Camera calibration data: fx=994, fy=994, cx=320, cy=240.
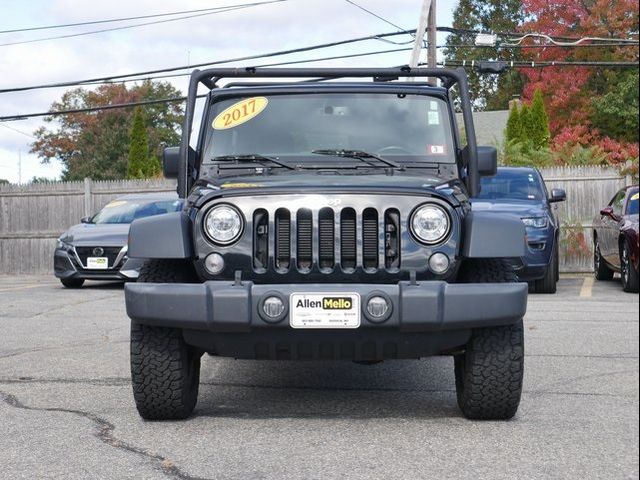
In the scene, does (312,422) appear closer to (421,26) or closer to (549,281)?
(549,281)

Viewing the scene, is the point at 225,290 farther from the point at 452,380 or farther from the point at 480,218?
the point at 452,380

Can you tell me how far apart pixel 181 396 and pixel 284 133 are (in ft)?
6.11

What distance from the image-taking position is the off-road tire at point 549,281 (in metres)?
13.9

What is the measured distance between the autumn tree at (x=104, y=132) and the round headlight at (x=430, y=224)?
5793cm

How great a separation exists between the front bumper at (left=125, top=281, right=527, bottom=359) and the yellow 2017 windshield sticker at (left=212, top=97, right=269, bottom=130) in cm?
168

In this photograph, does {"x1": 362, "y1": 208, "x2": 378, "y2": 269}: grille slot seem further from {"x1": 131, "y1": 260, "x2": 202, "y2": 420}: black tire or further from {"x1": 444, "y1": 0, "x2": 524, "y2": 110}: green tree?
{"x1": 444, "y1": 0, "x2": 524, "y2": 110}: green tree

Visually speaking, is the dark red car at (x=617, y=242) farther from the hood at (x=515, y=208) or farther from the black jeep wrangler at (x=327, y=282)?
the black jeep wrangler at (x=327, y=282)

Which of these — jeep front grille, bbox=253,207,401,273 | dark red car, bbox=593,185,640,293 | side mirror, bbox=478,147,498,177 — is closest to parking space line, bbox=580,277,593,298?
dark red car, bbox=593,185,640,293

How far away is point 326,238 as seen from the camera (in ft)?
16.7

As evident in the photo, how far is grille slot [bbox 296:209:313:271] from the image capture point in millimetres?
5070

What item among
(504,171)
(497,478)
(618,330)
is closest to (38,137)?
(504,171)

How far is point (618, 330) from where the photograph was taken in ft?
30.5

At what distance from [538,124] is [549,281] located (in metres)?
14.6

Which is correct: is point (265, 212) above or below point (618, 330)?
above
